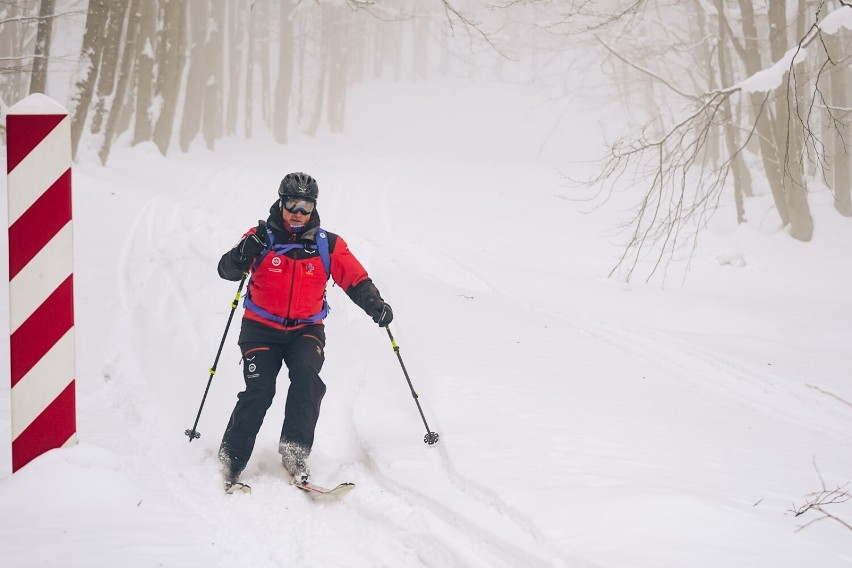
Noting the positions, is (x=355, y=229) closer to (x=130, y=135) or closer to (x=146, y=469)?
(x=146, y=469)

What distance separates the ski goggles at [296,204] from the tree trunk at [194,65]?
24.2 meters

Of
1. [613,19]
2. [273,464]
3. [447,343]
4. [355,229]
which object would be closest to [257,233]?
[273,464]

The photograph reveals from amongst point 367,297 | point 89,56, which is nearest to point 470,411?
point 367,297

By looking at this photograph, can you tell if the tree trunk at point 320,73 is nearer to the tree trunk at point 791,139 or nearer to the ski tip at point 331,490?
the tree trunk at point 791,139

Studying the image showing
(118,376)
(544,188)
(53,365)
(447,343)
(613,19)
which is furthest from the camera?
(544,188)

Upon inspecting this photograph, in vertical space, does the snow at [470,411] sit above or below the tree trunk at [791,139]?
below

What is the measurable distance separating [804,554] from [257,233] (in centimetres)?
350

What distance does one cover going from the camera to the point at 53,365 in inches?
123

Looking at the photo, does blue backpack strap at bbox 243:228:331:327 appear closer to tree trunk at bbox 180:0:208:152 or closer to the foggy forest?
the foggy forest

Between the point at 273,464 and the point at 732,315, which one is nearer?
the point at 273,464

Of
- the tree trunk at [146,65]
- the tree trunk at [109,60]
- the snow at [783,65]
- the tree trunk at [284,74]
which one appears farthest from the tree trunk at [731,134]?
the tree trunk at [284,74]

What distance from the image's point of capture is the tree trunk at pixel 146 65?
19469mm

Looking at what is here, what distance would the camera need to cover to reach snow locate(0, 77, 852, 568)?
327cm

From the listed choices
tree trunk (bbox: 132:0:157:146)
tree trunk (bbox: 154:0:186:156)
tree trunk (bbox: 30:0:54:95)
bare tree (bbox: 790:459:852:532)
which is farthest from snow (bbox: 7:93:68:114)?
tree trunk (bbox: 154:0:186:156)
